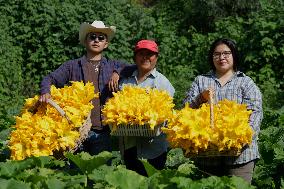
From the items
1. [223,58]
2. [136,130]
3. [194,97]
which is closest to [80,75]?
[136,130]

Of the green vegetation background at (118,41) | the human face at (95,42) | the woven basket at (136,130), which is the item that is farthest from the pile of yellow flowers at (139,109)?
the green vegetation background at (118,41)

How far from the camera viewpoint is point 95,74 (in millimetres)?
5598

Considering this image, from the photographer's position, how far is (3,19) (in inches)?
495

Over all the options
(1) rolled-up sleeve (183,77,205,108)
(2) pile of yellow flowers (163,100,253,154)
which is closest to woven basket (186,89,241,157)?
(2) pile of yellow flowers (163,100,253,154)

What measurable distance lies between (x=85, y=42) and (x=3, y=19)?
7240 millimetres

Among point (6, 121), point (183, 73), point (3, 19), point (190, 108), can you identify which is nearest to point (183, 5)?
point (183, 73)

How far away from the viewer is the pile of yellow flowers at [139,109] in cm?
479

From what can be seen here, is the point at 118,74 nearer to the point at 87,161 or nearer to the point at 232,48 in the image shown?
the point at 87,161

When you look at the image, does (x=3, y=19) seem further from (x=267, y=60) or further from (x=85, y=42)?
(x=85, y=42)

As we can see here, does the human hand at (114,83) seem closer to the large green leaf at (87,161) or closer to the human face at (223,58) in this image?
the large green leaf at (87,161)

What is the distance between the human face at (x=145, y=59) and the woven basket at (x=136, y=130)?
524 mm

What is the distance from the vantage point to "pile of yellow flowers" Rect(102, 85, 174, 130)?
15.7 ft

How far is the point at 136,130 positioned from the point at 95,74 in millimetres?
915

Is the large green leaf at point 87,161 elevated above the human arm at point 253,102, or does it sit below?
below
